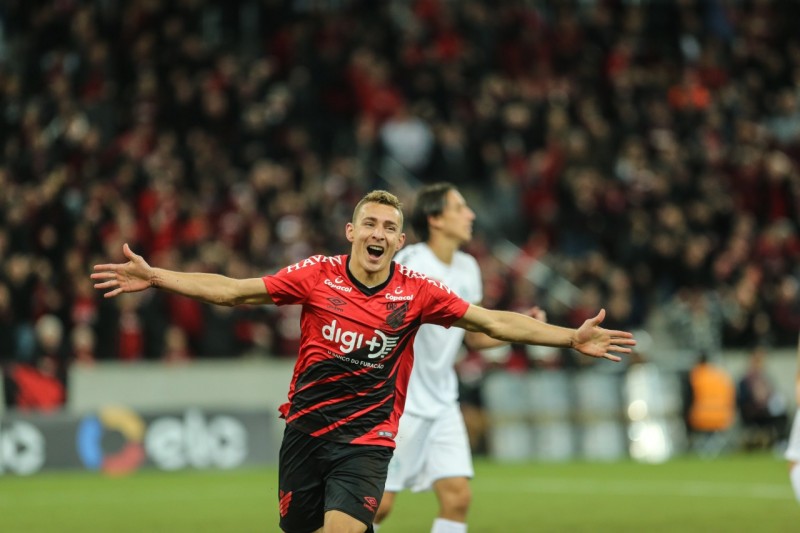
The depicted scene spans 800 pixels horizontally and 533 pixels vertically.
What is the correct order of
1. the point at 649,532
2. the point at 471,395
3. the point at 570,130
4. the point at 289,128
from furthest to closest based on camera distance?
the point at 570,130, the point at 289,128, the point at 471,395, the point at 649,532

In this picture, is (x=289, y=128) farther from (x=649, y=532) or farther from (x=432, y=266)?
(x=432, y=266)

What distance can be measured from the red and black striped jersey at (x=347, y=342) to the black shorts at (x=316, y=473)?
0.19ft

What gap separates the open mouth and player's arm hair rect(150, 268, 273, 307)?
0.57m

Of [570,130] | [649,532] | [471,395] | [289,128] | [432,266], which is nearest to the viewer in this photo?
[432,266]

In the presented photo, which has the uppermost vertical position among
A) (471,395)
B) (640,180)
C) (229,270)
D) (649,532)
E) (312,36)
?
(312,36)

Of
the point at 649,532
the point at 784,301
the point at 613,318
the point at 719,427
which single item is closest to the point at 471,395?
the point at 613,318

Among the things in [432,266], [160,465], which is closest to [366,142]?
[160,465]

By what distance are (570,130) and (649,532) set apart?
1345 centimetres

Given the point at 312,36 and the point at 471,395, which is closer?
the point at 471,395

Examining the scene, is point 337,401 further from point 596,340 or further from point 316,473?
point 596,340

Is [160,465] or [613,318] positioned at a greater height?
[613,318]

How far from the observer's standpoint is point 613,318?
845 inches

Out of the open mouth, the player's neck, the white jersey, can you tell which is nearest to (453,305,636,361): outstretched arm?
the open mouth

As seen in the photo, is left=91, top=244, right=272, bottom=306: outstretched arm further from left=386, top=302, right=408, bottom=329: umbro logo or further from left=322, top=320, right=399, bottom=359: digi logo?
left=386, top=302, right=408, bottom=329: umbro logo
